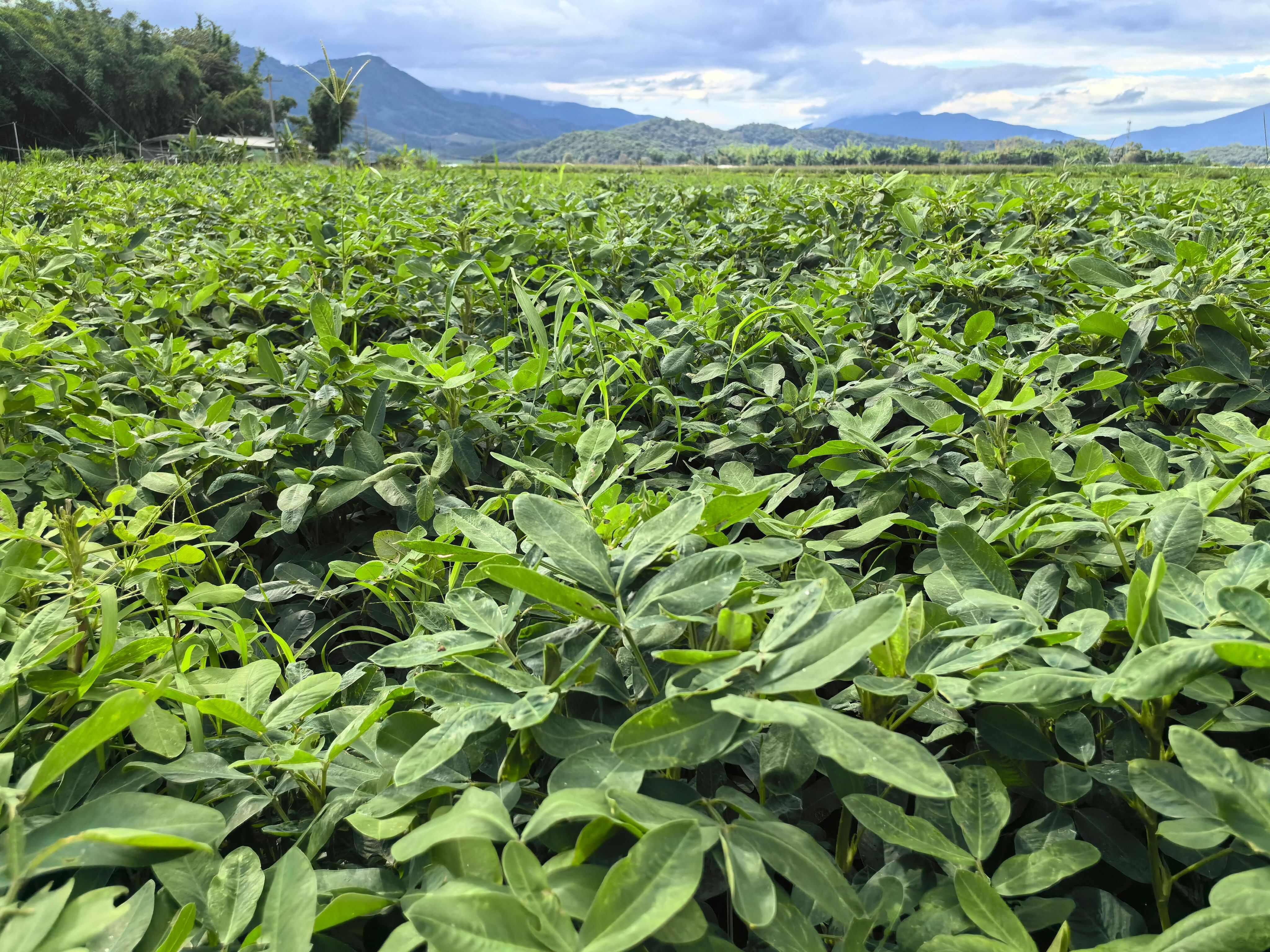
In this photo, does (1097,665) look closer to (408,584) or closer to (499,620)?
(499,620)

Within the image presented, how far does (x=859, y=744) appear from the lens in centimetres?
50

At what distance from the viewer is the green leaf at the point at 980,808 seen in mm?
601

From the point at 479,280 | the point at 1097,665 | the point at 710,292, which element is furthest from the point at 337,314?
the point at 1097,665

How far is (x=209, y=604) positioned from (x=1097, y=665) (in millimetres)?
1173

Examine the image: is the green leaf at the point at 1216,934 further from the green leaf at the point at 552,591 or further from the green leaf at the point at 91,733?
the green leaf at the point at 91,733

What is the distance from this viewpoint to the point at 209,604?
1.12 m

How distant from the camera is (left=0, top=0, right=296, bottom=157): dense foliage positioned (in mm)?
38625

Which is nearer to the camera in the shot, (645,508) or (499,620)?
(499,620)

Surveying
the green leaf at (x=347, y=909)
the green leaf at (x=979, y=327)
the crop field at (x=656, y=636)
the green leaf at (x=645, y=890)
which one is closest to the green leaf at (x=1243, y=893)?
the crop field at (x=656, y=636)

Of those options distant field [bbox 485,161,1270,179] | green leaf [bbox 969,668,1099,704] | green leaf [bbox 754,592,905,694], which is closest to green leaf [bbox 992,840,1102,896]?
green leaf [bbox 969,668,1099,704]

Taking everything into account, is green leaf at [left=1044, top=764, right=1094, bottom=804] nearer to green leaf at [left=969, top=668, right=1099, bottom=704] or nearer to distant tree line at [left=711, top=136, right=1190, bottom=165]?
green leaf at [left=969, top=668, right=1099, bottom=704]

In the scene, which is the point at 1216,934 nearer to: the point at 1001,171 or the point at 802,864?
the point at 802,864

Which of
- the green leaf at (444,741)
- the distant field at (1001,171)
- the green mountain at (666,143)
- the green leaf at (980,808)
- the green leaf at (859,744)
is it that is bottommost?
the green leaf at (980,808)

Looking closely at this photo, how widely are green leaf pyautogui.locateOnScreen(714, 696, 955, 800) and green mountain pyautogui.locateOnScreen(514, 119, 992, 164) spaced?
212ft
